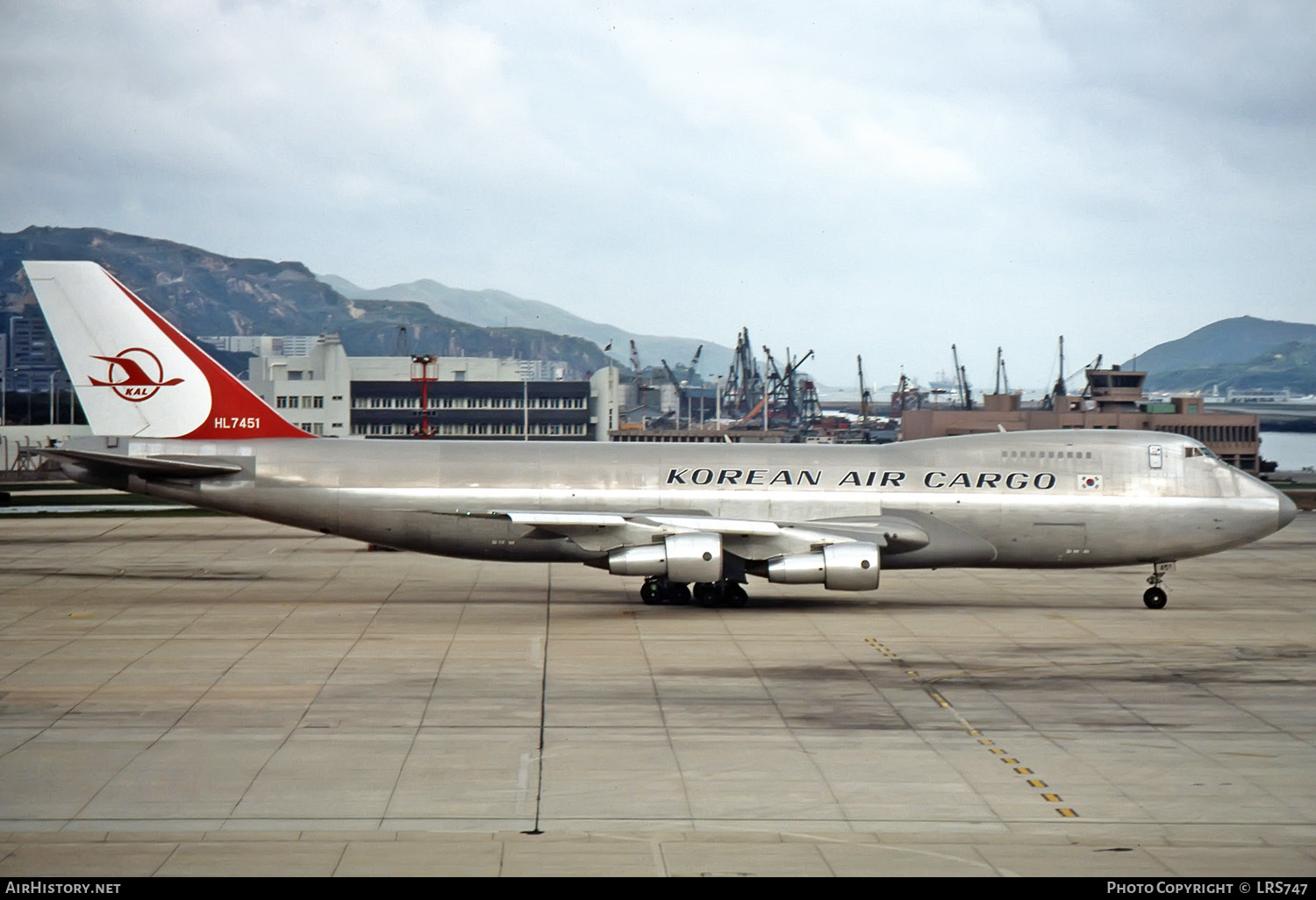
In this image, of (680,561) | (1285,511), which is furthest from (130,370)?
(1285,511)

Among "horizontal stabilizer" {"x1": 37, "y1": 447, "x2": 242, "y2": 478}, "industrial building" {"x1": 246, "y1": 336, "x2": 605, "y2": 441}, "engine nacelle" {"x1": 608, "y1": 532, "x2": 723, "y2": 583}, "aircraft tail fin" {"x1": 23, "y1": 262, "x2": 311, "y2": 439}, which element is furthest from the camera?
"industrial building" {"x1": 246, "y1": 336, "x2": 605, "y2": 441}

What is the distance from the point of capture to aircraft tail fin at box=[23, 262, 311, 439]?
33.2 metres

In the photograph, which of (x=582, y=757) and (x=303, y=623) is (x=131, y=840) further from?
(x=303, y=623)

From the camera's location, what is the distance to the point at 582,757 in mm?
16984

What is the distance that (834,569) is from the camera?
97.7 feet

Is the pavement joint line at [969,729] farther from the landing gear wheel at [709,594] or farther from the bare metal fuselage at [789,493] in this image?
the bare metal fuselage at [789,493]

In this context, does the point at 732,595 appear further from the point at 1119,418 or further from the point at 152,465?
the point at 1119,418

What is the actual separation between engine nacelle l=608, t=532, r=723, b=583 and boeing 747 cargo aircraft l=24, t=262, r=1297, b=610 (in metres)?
1.45

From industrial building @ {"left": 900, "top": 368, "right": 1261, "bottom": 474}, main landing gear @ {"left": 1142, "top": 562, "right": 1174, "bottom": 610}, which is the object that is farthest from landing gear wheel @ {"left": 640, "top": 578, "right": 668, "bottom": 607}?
industrial building @ {"left": 900, "top": 368, "right": 1261, "bottom": 474}

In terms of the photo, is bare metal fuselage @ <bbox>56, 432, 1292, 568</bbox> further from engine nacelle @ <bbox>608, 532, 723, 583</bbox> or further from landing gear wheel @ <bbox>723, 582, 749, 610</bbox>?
engine nacelle @ <bbox>608, 532, 723, 583</bbox>

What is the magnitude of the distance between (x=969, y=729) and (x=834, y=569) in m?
11.0
